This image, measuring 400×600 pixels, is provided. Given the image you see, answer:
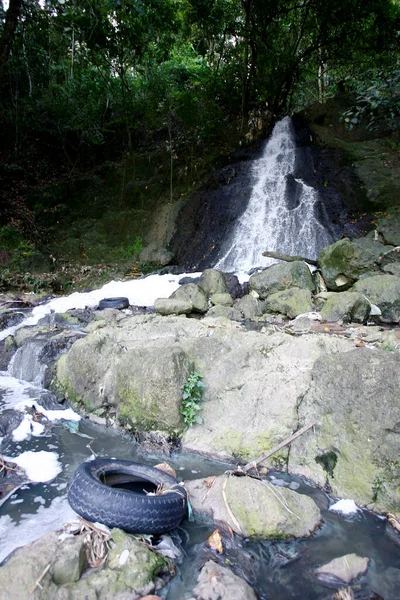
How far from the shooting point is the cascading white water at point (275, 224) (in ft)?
40.7

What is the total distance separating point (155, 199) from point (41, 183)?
4779 millimetres

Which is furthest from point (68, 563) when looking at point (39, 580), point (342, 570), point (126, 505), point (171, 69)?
point (171, 69)

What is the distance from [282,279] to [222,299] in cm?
146

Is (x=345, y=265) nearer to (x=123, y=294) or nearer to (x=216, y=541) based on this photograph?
(x=123, y=294)

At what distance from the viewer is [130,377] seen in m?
4.63

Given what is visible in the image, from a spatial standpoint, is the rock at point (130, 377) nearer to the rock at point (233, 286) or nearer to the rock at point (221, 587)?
the rock at point (221, 587)

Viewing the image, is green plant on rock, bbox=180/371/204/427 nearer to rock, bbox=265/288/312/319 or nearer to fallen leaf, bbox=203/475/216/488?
fallen leaf, bbox=203/475/216/488

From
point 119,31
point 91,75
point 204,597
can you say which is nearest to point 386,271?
point 204,597

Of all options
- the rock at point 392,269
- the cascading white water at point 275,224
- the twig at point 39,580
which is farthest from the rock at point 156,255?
the twig at point 39,580

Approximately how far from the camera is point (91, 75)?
55.2 feet

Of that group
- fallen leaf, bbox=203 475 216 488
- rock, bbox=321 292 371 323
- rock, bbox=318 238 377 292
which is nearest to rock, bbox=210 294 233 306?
rock, bbox=321 292 371 323

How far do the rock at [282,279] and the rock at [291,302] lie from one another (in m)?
0.57

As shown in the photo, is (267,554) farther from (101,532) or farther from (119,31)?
(119,31)

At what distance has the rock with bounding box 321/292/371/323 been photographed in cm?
740
